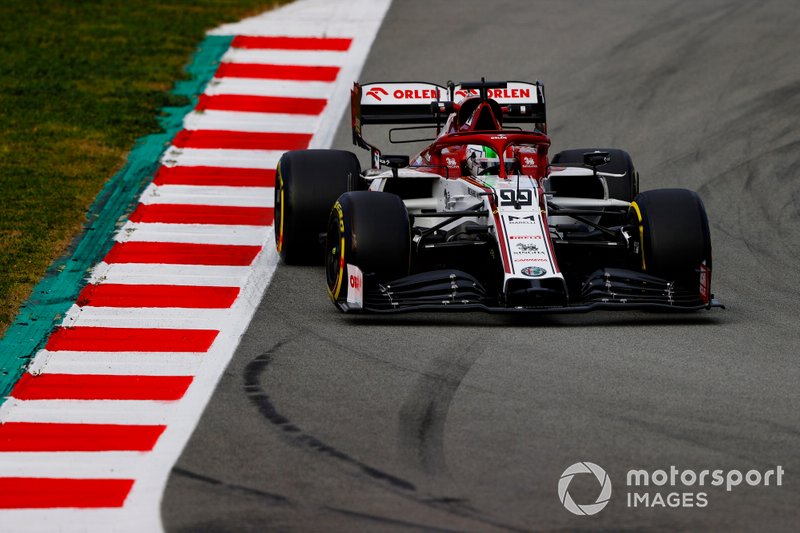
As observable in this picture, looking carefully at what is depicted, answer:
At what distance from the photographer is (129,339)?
34.4 feet

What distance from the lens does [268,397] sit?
8828mm

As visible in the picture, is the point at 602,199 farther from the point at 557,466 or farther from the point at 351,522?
the point at 351,522

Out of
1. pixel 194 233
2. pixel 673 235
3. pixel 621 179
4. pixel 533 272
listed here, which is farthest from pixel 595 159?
pixel 194 233

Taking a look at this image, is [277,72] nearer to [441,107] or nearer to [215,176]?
[215,176]

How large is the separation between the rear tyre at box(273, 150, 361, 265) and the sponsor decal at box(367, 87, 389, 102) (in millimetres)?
1094

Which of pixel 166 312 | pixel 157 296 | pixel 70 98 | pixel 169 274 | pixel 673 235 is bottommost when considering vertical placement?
pixel 70 98

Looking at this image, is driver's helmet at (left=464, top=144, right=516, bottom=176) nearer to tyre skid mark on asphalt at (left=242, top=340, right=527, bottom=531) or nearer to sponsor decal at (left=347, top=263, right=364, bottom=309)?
sponsor decal at (left=347, top=263, right=364, bottom=309)

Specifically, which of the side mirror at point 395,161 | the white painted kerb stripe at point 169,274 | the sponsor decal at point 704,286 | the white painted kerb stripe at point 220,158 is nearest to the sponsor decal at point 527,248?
the sponsor decal at point 704,286

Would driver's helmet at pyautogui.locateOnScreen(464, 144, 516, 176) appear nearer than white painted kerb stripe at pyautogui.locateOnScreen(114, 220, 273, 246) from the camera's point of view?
Yes

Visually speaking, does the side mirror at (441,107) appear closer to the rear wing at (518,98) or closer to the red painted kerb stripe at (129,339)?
the rear wing at (518,98)

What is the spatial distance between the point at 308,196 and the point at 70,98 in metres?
7.16

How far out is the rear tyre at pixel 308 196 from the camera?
12.4 meters

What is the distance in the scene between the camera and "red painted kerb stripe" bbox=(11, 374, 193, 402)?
30.1 ft

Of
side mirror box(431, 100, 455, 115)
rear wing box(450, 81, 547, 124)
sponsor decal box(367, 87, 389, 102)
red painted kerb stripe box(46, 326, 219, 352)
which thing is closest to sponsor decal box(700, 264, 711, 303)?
side mirror box(431, 100, 455, 115)
